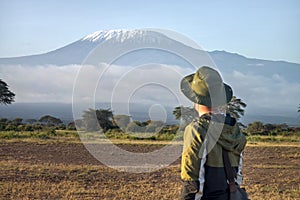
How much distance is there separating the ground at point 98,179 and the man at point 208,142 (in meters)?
3.91

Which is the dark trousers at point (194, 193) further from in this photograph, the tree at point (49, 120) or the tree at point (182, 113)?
the tree at point (49, 120)

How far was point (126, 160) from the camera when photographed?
11.0 m

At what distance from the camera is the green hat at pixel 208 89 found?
2.60m

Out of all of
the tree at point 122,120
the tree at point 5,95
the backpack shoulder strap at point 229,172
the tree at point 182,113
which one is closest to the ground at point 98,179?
the tree at point 122,120

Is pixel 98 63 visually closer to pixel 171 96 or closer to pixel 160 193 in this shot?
pixel 171 96

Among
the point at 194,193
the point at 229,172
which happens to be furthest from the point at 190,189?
the point at 229,172

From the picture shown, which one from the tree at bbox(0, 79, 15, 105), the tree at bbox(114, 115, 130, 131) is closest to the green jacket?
the tree at bbox(114, 115, 130, 131)

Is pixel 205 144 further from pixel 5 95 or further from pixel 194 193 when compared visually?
pixel 5 95

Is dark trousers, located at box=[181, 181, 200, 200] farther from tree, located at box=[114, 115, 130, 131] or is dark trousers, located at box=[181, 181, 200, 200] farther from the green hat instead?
tree, located at box=[114, 115, 130, 131]

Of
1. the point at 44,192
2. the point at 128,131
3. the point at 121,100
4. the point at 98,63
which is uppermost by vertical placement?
the point at 98,63

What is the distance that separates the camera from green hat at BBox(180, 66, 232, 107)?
8.52 feet

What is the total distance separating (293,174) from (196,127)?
7.50 m

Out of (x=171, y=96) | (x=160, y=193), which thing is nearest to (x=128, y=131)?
(x=171, y=96)

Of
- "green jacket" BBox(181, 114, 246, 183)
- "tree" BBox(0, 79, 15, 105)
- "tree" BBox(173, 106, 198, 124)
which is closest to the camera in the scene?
"green jacket" BBox(181, 114, 246, 183)
